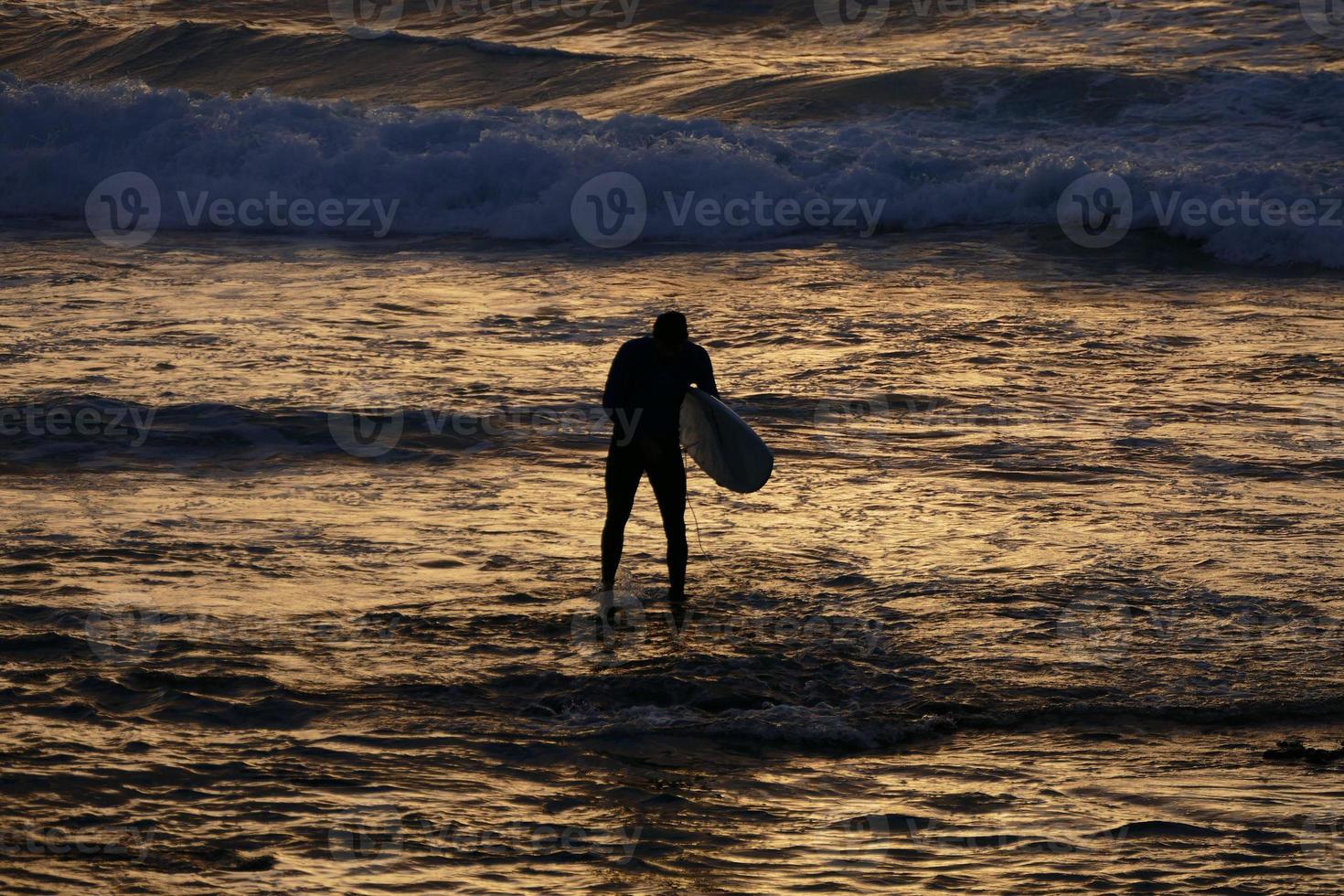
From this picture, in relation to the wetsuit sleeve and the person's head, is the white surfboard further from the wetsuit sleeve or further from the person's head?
the person's head

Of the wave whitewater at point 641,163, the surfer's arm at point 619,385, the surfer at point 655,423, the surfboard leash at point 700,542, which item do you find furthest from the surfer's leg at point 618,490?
the wave whitewater at point 641,163

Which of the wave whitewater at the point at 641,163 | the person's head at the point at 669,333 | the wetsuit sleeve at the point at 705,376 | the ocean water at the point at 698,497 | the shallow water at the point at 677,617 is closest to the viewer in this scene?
the shallow water at the point at 677,617

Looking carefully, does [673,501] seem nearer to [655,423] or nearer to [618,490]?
[618,490]

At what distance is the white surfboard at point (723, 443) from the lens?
26.5ft

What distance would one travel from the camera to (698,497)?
32.2 ft

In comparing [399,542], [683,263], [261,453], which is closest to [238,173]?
[683,263]

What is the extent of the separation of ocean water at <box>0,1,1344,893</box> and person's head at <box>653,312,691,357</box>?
4.19 feet

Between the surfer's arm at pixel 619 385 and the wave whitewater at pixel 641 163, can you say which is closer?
the surfer's arm at pixel 619 385

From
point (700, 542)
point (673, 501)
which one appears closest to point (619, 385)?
point (673, 501)

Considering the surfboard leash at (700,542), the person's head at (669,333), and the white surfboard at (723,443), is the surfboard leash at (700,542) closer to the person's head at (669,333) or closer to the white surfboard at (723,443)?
the white surfboard at (723,443)

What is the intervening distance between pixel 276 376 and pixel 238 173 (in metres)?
9.80

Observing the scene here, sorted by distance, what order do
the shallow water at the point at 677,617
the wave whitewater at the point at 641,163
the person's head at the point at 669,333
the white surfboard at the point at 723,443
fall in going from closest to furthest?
the shallow water at the point at 677,617, the person's head at the point at 669,333, the white surfboard at the point at 723,443, the wave whitewater at the point at 641,163

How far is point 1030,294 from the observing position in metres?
15.3

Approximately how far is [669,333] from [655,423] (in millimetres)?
444
